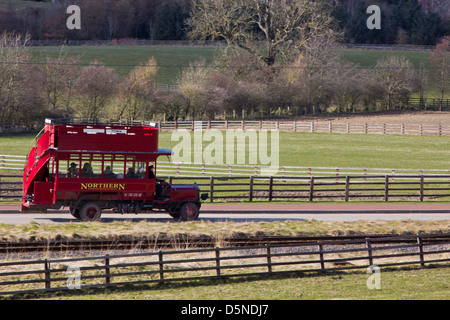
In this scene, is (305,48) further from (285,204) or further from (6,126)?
(285,204)

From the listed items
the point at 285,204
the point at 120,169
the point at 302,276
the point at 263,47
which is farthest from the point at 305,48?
the point at 302,276

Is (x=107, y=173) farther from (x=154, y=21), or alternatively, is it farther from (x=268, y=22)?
(x=154, y=21)

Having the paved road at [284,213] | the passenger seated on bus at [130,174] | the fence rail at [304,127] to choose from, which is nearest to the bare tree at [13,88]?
the fence rail at [304,127]

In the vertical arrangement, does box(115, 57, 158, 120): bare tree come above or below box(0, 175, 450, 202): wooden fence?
above

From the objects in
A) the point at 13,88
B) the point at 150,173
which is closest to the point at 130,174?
the point at 150,173

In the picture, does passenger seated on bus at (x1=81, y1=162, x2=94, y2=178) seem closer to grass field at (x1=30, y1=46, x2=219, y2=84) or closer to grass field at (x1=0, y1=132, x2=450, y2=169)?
grass field at (x1=0, y1=132, x2=450, y2=169)

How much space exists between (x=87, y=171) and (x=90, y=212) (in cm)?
154

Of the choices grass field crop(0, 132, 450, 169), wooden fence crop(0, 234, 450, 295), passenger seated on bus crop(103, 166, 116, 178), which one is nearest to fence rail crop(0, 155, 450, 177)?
grass field crop(0, 132, 450, 169)

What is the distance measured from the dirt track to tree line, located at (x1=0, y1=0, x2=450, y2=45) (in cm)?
4129

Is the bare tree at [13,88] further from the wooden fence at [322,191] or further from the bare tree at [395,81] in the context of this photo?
the bare tree at [395,81]

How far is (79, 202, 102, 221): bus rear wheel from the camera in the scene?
A: 21.5 metres

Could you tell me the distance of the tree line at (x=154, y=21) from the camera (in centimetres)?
10856

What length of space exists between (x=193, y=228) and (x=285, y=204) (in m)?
9.32

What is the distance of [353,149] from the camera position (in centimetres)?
4722
